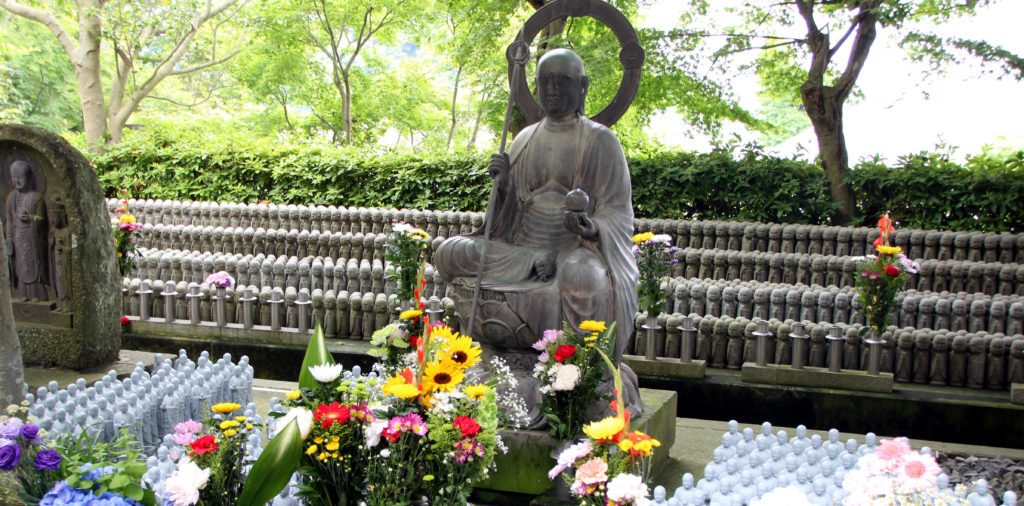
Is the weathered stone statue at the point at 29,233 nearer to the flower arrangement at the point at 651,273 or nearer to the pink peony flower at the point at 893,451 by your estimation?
the flower arrangement at the point at 651,273

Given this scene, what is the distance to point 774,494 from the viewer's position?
2.38 metres

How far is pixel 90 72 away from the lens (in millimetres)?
16594

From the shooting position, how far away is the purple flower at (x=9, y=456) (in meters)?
2.92

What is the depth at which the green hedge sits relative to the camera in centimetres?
921

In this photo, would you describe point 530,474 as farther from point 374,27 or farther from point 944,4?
point 374,27

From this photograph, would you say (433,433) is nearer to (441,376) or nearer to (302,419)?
(441,376)

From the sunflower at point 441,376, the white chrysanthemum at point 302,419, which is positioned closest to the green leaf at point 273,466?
the white chrysanthemum at point 302,419

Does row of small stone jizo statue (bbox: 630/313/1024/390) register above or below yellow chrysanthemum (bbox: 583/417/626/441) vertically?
below

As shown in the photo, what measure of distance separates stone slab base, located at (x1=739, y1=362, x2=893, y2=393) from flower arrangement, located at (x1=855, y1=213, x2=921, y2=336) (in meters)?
0.39

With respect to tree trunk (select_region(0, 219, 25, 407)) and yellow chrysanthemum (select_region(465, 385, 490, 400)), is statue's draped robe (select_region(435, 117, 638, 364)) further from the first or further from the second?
tree trunk (select_region(0, 219, 25, 407))

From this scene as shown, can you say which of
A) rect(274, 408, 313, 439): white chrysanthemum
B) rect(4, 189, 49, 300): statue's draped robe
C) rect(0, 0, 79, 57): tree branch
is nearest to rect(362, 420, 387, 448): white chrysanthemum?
rect(274, 408, 313, 439): white chrysanthemum

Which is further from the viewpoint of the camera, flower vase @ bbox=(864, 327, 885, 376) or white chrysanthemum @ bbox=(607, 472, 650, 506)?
flower vase @ bbox=(864, 327, 885, 376)

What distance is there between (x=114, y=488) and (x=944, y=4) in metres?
10.0

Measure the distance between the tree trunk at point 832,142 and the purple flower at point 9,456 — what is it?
8.54 metres
